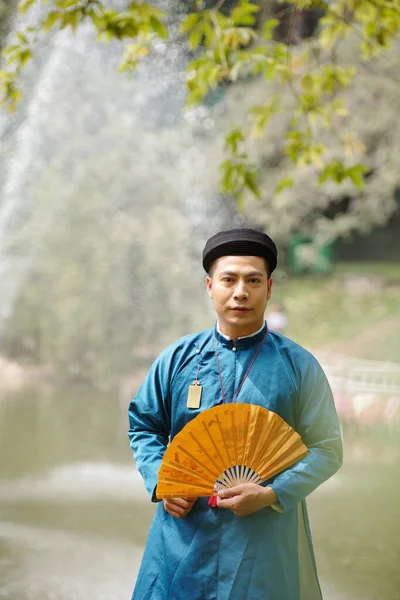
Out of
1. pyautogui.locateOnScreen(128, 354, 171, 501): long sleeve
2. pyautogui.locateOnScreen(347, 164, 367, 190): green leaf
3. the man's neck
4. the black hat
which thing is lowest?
pyautogui.locateOnScreen(128, 354, 171, 501): long sleeve

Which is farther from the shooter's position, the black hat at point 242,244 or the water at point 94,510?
the water at point 94,510

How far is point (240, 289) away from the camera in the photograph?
1.12 m

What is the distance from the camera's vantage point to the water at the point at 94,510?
2506 mm

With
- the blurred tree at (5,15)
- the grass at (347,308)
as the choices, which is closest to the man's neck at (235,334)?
the grass at (347,308)

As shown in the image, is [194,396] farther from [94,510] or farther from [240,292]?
[94,510]

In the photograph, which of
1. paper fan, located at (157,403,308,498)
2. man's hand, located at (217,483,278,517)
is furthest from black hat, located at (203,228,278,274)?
man's hand, located at (217,483,278,517)

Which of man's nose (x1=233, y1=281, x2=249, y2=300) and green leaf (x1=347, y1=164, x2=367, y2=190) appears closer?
man's nose (x1=233, y1=281, x2=249, y2=300)

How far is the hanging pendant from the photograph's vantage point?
113 centimetres

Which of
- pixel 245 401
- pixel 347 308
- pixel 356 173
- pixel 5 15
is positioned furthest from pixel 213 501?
pixel 5 15

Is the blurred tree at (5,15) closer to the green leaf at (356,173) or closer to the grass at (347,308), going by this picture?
the grass at (347,308)

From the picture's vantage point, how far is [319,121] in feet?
14.1

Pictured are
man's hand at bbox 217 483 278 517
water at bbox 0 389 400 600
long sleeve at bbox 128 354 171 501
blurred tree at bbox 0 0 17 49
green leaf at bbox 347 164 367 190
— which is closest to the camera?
man's hand at bbox 217 483 278 517

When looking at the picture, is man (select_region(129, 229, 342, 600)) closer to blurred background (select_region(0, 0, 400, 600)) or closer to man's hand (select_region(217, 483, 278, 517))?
man's hand (select_region(217, 483, 278, 517))

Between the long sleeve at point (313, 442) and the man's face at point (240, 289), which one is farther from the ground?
the man's face at point (240, 289)
